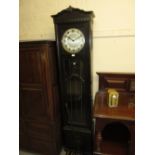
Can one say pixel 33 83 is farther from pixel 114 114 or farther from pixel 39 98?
pixel 114 114

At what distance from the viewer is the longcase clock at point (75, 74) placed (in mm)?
2039

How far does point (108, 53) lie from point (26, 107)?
1.35m

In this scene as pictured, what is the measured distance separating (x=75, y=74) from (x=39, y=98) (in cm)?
56

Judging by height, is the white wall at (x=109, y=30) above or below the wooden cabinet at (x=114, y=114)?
above

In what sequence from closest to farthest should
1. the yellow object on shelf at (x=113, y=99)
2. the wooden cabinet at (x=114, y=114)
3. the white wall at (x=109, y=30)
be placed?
the wooden cabinet at (x=114, y=114), the yellow object on shelf at (x=113, y=99), the white wall at (x=109, y=30)

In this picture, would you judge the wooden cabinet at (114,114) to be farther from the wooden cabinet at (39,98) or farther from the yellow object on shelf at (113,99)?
the wooden cabinet at (39,98)

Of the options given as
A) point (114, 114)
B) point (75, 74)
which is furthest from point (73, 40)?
point (114, 114)

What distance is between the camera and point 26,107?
2312 millimetres

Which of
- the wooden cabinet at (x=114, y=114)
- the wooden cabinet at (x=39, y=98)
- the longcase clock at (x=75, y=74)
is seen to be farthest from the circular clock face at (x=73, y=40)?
the wooden cabinet at (x=114, y=114)

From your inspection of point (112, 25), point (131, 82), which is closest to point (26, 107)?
point (131, 82)

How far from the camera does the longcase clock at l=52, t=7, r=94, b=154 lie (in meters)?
2.04

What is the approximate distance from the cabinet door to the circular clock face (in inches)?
11.5

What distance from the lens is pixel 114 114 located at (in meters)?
1.79
